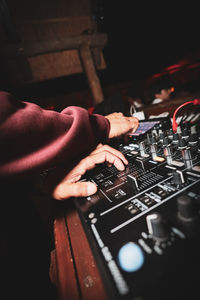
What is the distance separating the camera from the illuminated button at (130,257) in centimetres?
38

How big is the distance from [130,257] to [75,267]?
0.24 meters

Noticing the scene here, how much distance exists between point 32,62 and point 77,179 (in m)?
4.92

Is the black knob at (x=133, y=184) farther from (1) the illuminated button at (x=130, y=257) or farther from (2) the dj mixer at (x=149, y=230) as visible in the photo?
(1) the illuminated button at (x=130, y=257)

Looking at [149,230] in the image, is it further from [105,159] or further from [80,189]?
[105,159]

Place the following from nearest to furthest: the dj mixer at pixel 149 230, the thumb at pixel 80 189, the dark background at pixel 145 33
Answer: the dj mixer at pixel 149 230 < the thumb at pixel 80 189 < the dark background at pixel 145 33

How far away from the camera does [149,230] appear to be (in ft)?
1.47

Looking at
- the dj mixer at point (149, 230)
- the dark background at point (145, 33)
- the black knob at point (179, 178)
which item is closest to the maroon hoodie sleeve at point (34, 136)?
the dj mixer at point (149, 230)

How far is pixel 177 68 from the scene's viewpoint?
41.6 ft

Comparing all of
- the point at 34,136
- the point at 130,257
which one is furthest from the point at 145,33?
the point at 130,257

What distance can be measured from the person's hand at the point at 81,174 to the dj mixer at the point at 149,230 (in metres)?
0.05

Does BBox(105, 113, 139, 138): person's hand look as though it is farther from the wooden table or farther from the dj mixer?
the wooden table

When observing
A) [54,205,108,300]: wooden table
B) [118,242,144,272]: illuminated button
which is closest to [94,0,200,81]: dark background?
[54,205,108,300]: wooden table

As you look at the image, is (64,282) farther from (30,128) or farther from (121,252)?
(30,128)

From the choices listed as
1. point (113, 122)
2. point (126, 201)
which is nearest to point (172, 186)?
point (126, 201)
